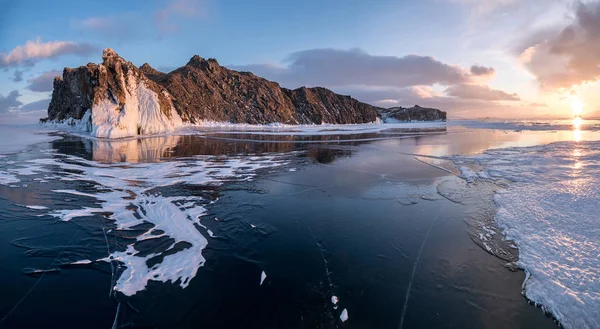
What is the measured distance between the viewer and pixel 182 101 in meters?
70.9

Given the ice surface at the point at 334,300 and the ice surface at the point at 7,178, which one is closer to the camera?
the ice surface at the point at 334,300

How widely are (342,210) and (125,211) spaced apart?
603 centimetres

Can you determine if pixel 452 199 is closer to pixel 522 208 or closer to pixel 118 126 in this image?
pixel 522 208

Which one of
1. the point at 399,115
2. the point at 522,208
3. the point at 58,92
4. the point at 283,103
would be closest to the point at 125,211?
the point at 522,208

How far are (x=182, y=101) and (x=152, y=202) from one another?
69.6 meters

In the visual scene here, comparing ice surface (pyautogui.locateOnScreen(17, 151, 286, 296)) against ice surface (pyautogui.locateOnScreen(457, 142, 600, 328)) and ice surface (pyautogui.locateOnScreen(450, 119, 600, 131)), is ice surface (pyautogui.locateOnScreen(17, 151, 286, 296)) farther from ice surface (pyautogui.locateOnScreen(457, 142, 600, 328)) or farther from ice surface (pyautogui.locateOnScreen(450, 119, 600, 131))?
ice surface (pyautogui.locateOnScreen(450, 119, 600, 131))

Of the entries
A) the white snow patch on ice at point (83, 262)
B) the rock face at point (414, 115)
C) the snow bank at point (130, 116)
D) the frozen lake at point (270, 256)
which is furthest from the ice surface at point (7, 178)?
the rock face at point (414, 115)

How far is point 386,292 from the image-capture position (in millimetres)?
4273

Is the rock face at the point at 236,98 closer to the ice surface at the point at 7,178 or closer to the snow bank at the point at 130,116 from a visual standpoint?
the snow bank at the point at 130,116

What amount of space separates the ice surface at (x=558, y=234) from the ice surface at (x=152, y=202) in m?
5.79

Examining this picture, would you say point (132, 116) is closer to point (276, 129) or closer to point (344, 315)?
point (276, 129)

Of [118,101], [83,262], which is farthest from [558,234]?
[118,101]

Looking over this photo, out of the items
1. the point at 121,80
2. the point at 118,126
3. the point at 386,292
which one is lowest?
the point at 386,292

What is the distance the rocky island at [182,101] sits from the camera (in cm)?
3475
